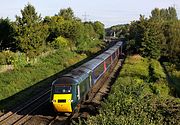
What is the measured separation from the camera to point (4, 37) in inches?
2067

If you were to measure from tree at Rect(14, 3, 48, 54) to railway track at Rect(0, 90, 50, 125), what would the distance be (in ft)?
46.6

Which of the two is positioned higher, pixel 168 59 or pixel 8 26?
pixel 8 26

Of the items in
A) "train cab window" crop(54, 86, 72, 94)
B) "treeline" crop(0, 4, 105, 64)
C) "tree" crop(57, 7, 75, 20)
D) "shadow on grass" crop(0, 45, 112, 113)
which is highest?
"tree" crop(57, 7, 75, 20)

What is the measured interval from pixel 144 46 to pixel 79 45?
64.4 ft

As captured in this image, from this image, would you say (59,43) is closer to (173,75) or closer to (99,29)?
(173,75)

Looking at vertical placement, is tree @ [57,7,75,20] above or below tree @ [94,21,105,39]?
above

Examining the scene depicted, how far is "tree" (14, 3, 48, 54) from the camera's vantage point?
142 feet

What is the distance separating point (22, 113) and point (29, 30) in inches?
771

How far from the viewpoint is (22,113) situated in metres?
25.2

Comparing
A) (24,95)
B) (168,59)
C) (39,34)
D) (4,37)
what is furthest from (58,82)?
(168,59)

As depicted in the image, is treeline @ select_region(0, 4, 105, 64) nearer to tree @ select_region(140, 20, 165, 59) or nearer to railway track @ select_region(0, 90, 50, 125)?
railway track @ select_region(0, 90, 50, 125)

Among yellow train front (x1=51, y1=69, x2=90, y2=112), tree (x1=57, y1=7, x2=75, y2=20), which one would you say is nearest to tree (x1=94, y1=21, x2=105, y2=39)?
tree (x1=57, y1=7, x2=75, y2=20)

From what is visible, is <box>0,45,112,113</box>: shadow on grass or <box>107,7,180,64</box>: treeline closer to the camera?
<box>0,45,112,113</box>: shadow on grass

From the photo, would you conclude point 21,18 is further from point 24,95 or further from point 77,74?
point 77,74
